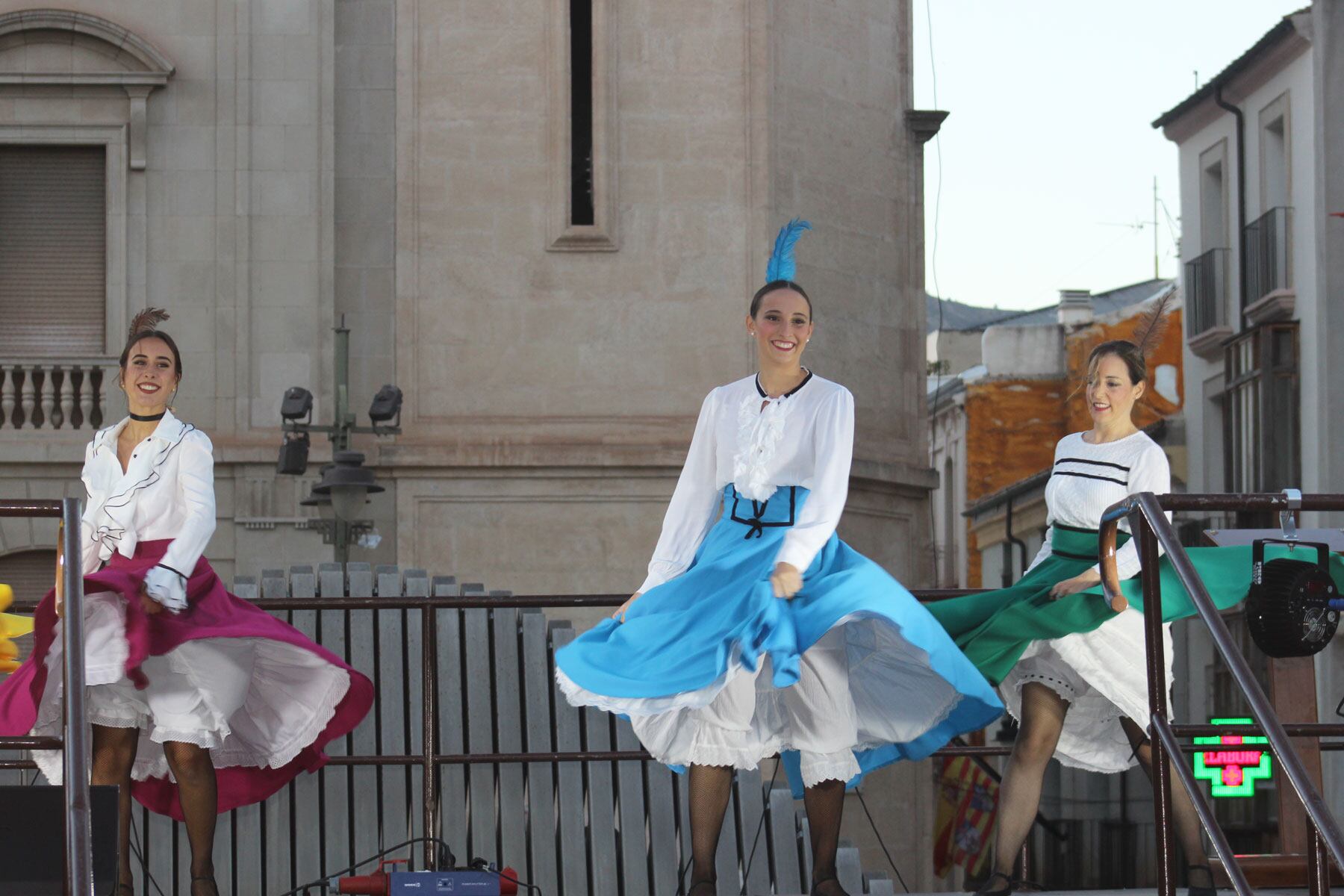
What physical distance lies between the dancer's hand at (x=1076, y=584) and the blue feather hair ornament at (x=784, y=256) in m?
1.43

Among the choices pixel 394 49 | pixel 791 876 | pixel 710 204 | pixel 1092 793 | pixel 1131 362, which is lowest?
pixel 1092 793

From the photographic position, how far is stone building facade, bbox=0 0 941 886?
2008 cm

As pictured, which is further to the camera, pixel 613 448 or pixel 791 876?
pixel 613 448

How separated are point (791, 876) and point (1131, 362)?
2.66 meters

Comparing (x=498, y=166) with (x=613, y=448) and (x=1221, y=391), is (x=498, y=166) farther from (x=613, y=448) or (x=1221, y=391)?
(x=1221, y=391)

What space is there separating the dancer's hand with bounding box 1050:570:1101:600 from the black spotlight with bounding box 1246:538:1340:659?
0.60 metres

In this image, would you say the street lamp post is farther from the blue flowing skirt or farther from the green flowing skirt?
the blue flowing skirt

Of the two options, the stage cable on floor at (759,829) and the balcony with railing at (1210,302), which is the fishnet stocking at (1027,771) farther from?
the balcony with railing at (1210,302)

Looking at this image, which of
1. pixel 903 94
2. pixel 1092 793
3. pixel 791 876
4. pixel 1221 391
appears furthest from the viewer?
pixel 1092 793

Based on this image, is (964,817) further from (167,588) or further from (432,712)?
(167,588)

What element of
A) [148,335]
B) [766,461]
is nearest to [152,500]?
[148,335]

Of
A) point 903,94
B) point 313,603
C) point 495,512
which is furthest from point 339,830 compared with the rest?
point 903,94

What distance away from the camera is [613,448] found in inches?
791

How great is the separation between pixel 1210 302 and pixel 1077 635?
26.7 meters
